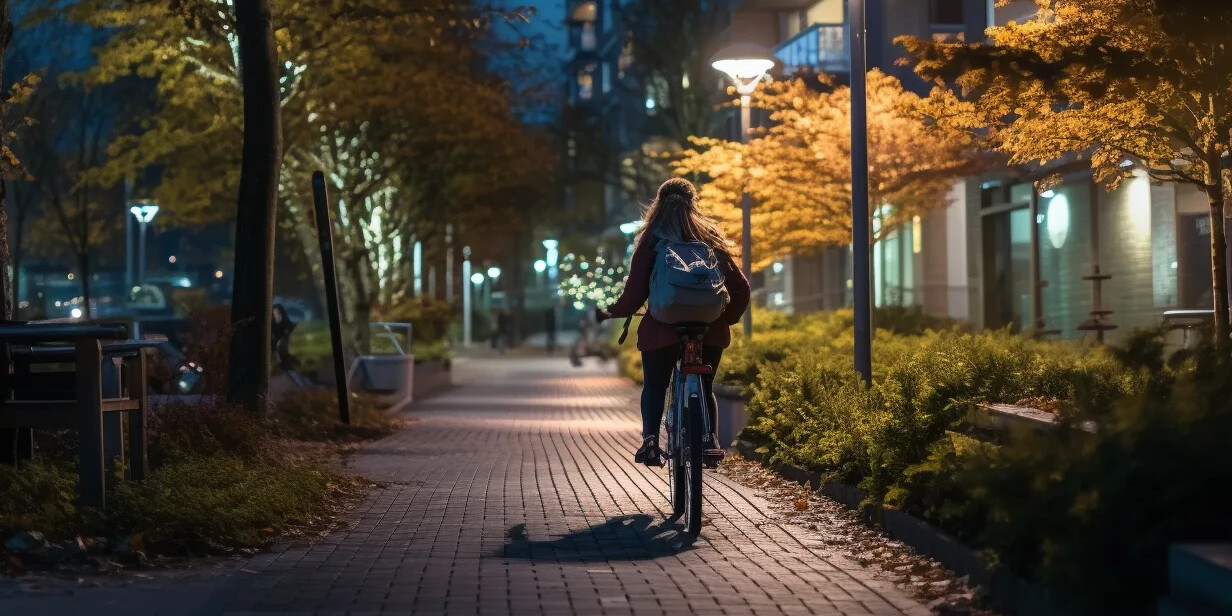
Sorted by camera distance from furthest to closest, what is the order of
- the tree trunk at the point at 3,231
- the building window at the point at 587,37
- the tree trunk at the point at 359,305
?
the building window at the point at 587,37 < the tree trunk at the point at 359,305 < the tree trunk at the point at 3,231

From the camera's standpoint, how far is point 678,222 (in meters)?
10.3

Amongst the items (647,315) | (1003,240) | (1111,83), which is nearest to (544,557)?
(647,315)

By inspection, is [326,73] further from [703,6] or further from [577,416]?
[703,6]

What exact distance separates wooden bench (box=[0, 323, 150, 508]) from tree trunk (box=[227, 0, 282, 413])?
4.46 metres

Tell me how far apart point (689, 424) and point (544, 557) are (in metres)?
1.30

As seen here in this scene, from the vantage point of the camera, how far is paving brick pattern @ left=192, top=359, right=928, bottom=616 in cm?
728

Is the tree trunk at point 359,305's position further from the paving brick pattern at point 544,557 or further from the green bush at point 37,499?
the green bush at point 37,499

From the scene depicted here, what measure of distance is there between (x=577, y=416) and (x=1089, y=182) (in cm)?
906

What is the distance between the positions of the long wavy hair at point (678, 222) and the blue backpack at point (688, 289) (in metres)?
0.28

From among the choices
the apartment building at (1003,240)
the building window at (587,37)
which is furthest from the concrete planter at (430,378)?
the building window at (587,37)

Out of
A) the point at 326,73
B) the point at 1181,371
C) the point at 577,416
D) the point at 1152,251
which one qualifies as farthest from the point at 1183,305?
the point at 1181,371

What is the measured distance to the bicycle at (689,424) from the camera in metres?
9.50

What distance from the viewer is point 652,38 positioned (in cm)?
5066

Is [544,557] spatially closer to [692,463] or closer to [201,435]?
[692,463]
